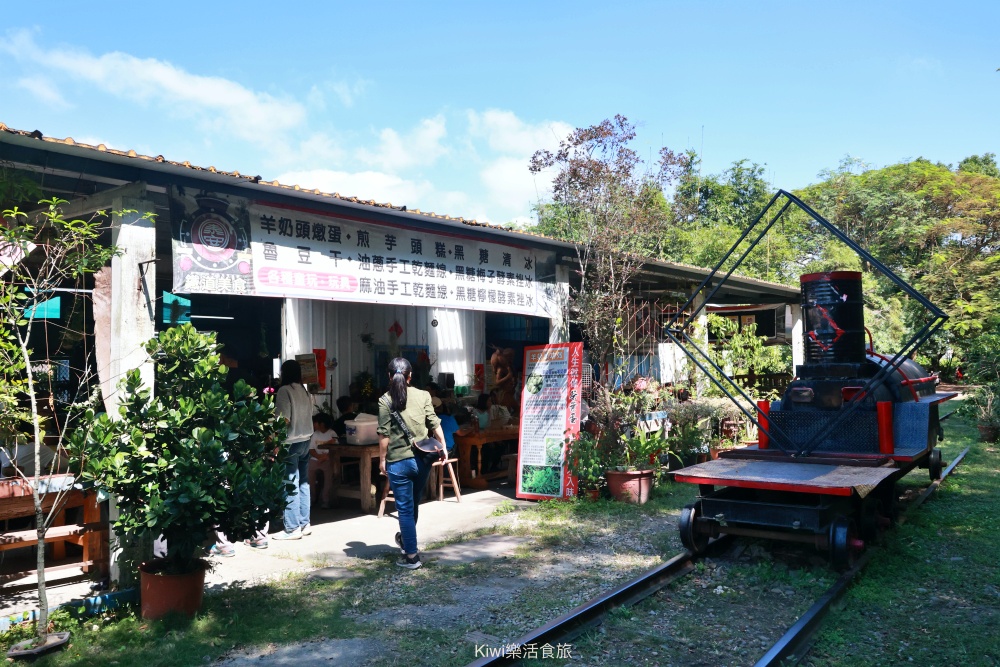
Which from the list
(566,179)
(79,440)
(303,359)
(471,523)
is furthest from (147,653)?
(566,179)

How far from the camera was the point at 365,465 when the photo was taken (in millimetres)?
8797

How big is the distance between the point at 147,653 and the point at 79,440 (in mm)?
1425

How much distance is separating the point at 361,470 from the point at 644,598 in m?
4.51

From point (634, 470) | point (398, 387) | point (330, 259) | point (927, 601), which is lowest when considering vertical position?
point (927, 601)

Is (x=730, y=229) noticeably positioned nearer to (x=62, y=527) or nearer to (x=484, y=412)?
(x=484, y=412)

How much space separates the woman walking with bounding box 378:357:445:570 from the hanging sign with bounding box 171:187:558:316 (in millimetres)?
1347

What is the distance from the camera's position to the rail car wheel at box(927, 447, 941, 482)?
30.0 feet

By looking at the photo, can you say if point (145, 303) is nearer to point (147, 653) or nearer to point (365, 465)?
point (147, 653)

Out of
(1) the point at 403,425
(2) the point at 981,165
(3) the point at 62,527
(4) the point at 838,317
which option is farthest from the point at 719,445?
(2) the point at 981,165

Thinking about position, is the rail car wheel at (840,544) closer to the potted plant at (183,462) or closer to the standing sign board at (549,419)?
the standing sign board at (549,419)

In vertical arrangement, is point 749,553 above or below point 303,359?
below

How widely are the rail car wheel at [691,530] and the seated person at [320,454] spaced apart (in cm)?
468

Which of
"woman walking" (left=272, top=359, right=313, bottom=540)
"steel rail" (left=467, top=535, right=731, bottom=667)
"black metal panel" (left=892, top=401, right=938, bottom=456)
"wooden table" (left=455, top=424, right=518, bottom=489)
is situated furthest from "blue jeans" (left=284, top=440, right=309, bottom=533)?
"black metal panel" (left=892, top=401, right=938, bottom=456)

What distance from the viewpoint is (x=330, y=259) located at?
7.11 meters
